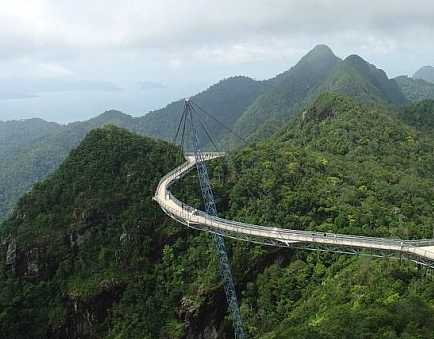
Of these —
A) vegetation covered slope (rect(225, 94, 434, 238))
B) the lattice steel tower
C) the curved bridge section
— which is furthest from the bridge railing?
vegetation covered slope (rect(225, 94, 434, 238))

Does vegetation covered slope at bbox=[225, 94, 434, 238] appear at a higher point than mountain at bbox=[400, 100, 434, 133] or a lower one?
lower

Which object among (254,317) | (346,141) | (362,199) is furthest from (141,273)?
(346,141)

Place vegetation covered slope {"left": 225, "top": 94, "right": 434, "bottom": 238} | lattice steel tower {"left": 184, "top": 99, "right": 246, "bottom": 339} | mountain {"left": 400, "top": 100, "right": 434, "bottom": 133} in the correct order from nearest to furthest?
lattice steel tower {"left": 184, "top": 99, "right": 246, "bottom": 339} → vegetation covered slope {"left": 225, "top": 94, "right": 434, "bottom": 238} → mountain {"left": 400, "top": 100, "right": 434, "bottom": 133}

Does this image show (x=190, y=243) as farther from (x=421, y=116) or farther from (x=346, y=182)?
(x=421, y=116)

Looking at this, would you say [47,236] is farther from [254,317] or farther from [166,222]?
[254,317]

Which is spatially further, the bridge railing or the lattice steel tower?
the lattice steel tower

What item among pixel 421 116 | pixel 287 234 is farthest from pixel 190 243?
pixel 421 116

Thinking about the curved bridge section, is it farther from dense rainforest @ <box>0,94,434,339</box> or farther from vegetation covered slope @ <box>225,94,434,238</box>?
vegetation covered slope @ <box>225,94,434,238</box>
